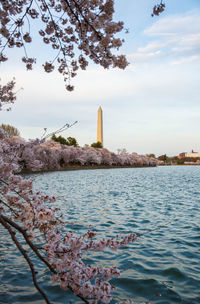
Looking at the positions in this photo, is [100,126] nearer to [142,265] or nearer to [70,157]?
[70,157]

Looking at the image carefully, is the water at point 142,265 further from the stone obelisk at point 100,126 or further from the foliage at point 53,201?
the stone obelisk at point 100,126

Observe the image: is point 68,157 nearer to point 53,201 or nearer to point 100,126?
point 100,126

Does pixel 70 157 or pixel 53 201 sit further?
pixel 70 157

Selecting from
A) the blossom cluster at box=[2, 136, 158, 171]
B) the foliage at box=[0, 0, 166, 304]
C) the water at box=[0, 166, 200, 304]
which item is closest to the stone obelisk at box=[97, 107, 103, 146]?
the blossom cluster at box=[2, 136, 158, 171]

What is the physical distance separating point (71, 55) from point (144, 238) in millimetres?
5680

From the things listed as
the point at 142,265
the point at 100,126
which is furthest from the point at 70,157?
the point at 142,265

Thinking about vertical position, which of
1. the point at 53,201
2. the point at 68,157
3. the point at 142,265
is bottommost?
the point at 142,265

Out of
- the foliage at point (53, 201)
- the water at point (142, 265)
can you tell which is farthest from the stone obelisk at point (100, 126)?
the foliage at point (53, 201)

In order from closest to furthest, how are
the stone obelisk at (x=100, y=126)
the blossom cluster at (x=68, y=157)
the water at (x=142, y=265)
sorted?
the water at (x=142, y=265)
the blossom cluster at (x=68, y=157)
the stone obelisk at (x=100, y=126)

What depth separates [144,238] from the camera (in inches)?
307

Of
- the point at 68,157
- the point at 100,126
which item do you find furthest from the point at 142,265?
the point at 100,126

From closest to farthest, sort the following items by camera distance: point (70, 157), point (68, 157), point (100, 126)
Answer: point (68, 157) → point (70, 157) → point (100, 126)

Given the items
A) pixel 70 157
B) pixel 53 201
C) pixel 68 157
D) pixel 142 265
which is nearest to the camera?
pixel 53 201

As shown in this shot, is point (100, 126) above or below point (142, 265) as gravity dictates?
above
